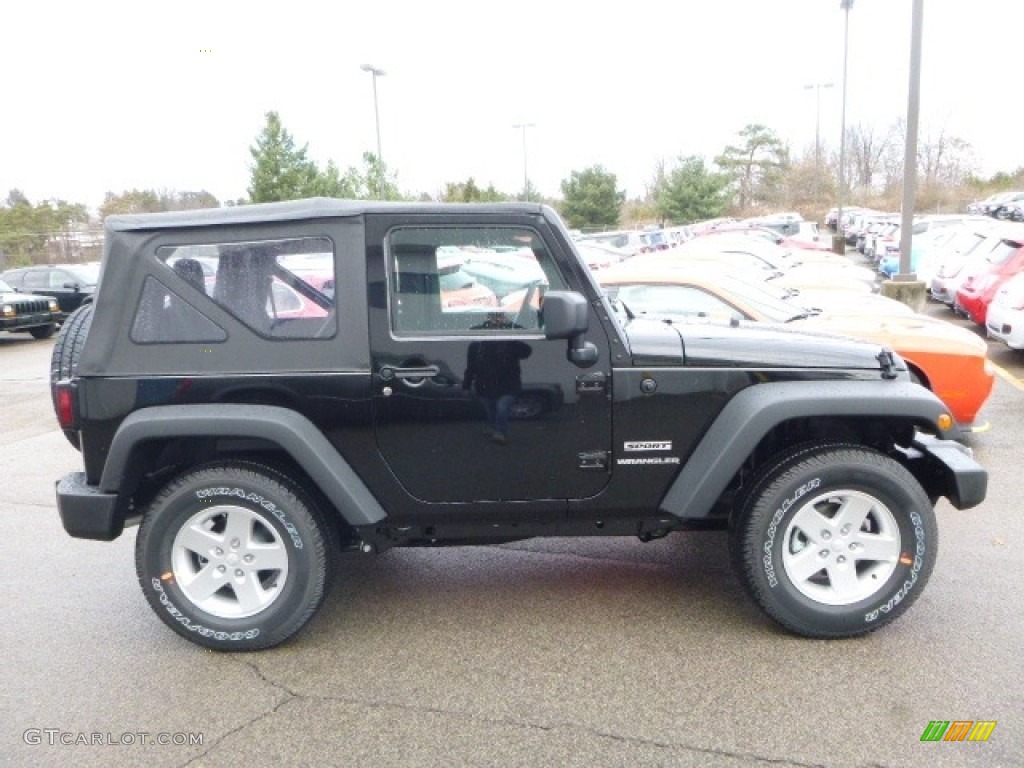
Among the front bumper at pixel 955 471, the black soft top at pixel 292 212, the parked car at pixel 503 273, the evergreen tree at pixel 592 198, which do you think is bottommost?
the front bumper at pixel 955 471

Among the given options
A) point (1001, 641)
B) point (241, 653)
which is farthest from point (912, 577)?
point (241, 653)

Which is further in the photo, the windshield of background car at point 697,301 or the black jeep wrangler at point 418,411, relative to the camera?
the windshield of background car at point 697,301

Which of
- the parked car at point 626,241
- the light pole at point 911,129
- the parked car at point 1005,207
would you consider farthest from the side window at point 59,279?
the parked car at point 1005,207

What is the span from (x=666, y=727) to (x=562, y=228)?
2071 mm

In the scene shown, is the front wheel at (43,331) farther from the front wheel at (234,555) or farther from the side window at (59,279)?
the front wheel at (234,555)

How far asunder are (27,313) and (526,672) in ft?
56.3

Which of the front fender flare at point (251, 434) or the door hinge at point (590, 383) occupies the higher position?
the door hinge at point (590, 383)

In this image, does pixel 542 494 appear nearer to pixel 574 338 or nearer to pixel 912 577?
pixel 574 338

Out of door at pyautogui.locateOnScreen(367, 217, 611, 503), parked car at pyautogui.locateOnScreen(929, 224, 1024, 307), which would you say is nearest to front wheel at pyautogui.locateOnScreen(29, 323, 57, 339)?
door at pyautogui.locateOnScreen(367, 217, 611, 503)

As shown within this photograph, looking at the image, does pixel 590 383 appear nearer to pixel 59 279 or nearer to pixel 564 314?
pixel 564 314

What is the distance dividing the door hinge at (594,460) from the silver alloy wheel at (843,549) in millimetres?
850

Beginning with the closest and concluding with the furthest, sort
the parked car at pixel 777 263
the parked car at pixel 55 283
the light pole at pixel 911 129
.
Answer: the parked car at pixel 777 263 < the light pole at pixel 911 129 < the parked car at pixel 55 283

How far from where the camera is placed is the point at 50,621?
4336mm

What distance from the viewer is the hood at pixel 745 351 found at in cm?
387
